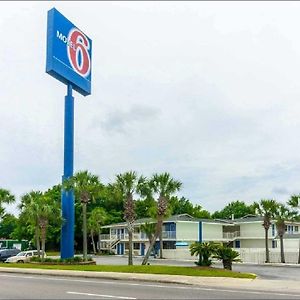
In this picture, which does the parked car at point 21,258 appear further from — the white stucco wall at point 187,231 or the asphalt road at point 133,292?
the asphalt road at point 133,292

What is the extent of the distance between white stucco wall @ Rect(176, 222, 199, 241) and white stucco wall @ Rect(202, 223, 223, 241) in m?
0.96

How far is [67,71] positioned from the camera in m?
36.7

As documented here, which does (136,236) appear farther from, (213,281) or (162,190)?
(213,281)

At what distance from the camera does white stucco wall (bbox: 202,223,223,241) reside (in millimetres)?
60688

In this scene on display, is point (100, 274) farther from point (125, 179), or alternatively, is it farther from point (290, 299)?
point (290, 299)

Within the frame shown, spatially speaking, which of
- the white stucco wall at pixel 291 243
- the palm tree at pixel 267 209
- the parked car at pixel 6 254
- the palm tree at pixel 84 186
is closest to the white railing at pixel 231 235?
the white stucco wall at pixel 291 243

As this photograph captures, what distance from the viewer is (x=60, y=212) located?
127 ft

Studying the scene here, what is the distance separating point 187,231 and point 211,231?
395 cm

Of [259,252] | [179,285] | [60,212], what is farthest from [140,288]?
[259,252]

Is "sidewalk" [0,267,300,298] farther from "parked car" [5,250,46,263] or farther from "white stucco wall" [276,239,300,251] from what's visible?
"white stucco wall" [276,239,300,251]

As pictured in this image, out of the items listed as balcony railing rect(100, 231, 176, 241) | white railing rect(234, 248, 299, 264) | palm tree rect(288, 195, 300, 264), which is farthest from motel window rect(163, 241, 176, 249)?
palm tree rect(288, 195, 300, 264)

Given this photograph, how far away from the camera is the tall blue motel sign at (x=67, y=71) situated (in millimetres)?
35094

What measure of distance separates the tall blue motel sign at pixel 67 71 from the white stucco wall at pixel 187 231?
25.0m

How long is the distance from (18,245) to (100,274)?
5470cm
